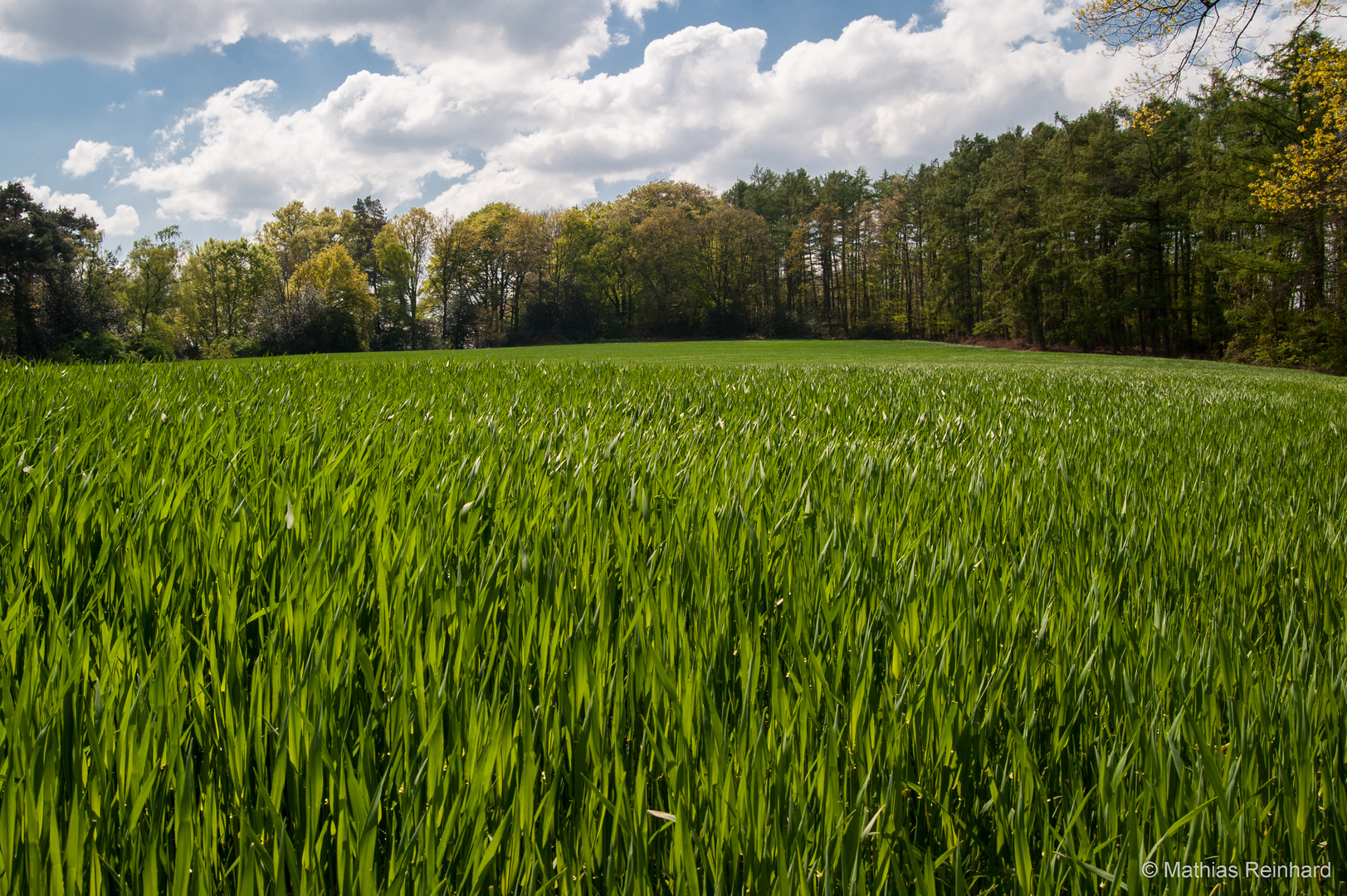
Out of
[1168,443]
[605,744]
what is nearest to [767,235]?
[1168,443]

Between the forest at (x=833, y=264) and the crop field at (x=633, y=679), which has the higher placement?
the forest at (x=833, y=264)

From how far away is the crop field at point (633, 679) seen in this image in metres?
0.72

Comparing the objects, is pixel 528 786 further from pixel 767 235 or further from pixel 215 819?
pixel 767 235

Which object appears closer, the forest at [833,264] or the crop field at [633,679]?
the crop field at [633,679]

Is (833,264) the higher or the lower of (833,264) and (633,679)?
the higher

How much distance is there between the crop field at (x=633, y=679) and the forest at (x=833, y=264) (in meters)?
15.7

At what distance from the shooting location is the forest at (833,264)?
95.7ft

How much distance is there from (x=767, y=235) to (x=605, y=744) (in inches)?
2549

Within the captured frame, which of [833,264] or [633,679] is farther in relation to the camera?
[833,264]

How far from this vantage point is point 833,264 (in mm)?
65875

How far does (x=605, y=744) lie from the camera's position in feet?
3.03

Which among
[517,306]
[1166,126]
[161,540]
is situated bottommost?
[161,540]

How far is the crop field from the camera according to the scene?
725 millimetres

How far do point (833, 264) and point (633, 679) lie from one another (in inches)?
2743
